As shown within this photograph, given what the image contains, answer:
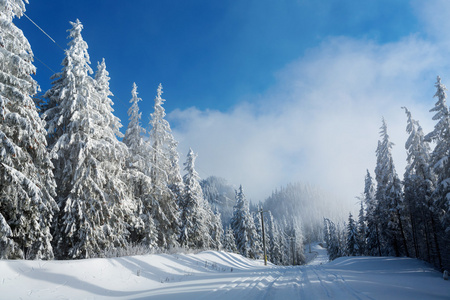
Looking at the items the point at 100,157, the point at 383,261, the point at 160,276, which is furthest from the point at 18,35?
the point at 383,261

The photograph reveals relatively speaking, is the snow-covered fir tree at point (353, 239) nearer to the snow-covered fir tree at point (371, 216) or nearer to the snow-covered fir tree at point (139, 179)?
the snow-covered fir tree at point (371, 216)

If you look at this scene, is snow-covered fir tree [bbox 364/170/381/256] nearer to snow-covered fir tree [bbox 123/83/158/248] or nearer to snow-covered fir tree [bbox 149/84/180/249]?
snow-covered fir tree [bbox 149/84/180/249]

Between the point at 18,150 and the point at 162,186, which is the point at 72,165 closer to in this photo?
the point at 18,150

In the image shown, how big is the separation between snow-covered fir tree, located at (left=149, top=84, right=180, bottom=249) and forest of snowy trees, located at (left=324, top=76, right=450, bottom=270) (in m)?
21.1

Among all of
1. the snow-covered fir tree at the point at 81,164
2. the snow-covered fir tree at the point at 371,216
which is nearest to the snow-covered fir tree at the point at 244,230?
the snow-covered fir tree at the point at 371,216

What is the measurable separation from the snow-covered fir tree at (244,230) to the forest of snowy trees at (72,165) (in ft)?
76.3

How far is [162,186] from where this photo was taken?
24.8m

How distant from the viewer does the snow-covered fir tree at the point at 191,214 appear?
31.3 metres

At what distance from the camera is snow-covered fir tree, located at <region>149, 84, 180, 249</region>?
24.4 metres

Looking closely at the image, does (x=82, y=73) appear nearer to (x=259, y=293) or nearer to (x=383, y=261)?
(x=259, y=293)

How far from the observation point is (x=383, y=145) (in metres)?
32.6

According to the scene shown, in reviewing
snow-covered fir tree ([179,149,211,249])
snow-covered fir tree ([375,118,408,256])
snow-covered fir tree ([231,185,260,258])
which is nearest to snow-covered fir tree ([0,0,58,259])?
snow-covered fir tree ([179,149,211,249])

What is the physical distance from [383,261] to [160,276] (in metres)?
21.0

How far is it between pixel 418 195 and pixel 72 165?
94.5 feet
